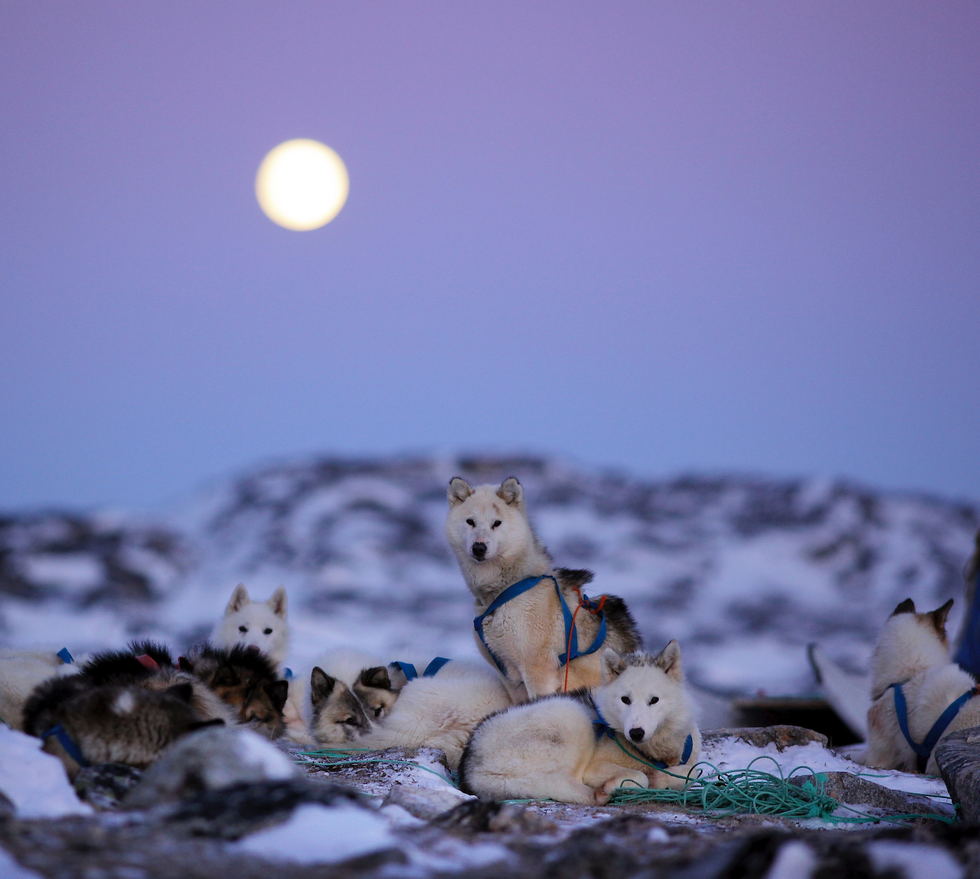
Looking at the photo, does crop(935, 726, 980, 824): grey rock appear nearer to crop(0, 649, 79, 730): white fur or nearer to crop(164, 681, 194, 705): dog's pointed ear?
crop(164, 681, 194, 705): dog's pointed ear

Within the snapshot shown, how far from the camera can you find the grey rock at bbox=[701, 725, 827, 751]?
5254 millimetres

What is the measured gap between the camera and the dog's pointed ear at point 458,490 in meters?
5.07

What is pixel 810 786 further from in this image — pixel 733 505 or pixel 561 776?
pixel 733 505

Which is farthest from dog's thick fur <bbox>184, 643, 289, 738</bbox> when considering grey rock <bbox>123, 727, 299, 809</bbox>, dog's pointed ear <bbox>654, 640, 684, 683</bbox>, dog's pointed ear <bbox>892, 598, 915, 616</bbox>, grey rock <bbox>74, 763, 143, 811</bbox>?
dog's pointed ear <bbox>892, 598, 915, 616</bbox>

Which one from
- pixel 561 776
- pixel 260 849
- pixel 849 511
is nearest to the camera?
pixel 260 849

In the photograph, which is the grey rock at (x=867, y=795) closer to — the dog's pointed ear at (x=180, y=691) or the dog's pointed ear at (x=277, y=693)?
the dog's pointed ear at (x=277, y=693)

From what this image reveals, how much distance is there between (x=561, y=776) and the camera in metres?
3.72

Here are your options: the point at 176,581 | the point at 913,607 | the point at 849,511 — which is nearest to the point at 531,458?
the point at 849,511

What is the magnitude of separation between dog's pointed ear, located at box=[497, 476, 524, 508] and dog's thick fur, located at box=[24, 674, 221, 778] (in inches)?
99.6

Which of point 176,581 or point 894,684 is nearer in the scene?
point 894,684

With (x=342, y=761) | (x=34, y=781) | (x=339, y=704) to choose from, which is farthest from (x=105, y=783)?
(x=339, y=704)

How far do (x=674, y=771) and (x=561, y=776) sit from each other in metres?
0.64

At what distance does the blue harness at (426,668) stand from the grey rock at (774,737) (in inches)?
69.0

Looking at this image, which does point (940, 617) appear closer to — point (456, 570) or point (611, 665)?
point (611, 665)
